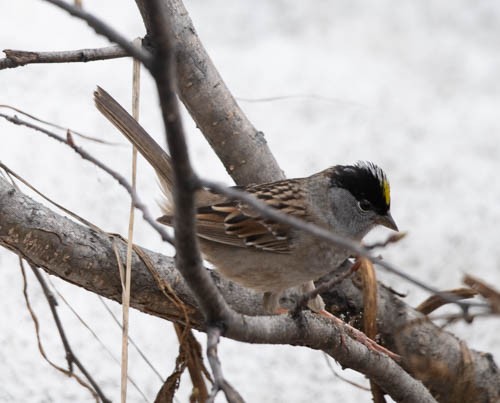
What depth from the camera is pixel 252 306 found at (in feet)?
9.04

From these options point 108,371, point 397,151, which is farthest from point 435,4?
point 108,371

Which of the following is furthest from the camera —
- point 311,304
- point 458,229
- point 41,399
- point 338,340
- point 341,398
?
point 458,229

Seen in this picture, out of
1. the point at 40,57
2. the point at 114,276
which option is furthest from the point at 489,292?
the point at 40,57

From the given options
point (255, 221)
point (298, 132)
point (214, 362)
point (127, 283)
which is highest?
point (298, 132)

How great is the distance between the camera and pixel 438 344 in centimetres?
293

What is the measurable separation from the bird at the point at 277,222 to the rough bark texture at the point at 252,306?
0.10m

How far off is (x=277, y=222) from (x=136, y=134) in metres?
0.51

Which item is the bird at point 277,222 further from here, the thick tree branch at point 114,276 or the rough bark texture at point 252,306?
the thick tree branch at point 114,276

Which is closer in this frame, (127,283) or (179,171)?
(179,171)

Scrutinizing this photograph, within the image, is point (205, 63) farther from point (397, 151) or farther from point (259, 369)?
point (397, 151)

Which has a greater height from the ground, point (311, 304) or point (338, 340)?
point (311, 304)

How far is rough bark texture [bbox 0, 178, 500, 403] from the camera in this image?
6.60ft

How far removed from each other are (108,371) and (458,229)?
6.47 ft

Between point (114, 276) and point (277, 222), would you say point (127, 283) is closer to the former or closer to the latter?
point (114, 276)
